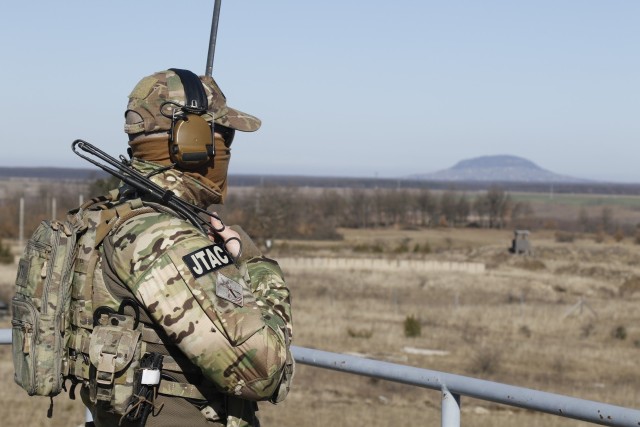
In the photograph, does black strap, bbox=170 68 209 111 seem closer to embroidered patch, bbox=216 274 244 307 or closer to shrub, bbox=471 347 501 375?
embroidered patch, bbox=216 274 244 307

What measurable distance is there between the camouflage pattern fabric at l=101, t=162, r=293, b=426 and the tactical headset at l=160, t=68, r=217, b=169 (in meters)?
0.25

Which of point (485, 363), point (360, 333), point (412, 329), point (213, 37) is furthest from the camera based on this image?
point (412, 329)

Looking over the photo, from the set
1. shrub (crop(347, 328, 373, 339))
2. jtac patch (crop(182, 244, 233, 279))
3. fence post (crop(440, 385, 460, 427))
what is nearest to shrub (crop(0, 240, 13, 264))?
shrub (crop(347, 328, 373, 339))

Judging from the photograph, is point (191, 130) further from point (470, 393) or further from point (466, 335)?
point (466, 335)

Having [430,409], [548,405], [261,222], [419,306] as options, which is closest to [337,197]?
[261,222]

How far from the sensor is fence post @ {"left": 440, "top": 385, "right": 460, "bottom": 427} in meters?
3.43

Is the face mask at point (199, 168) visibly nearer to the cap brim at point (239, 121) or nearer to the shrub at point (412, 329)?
the cap brim at point (239, 121)

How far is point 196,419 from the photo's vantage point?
2.82 m

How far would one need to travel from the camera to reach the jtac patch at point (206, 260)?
2615 millimetres

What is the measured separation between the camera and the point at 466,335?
3034cm

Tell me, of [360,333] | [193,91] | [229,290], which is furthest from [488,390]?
[360,333]

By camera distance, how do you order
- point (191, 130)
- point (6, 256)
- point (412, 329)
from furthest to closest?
point (6, 256) → point (412, 329) → point (191, 130)

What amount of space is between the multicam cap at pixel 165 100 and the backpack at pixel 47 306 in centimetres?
36

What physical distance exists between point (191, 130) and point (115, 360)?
2.16 feet
